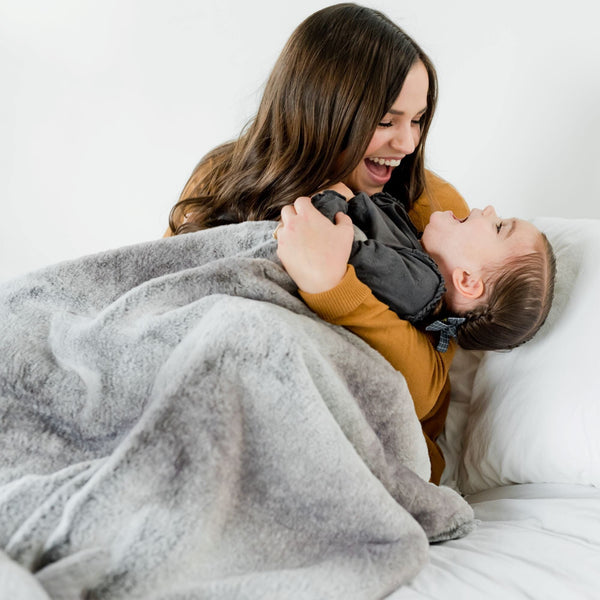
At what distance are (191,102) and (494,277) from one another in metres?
1.21

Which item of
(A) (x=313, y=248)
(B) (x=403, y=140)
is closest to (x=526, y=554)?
(A) (x=313, y=248)

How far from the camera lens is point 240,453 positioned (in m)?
0.94

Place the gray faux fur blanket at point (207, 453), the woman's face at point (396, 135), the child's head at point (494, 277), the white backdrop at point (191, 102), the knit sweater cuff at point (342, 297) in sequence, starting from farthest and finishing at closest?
the white backdrop at point (191, 102) < the woman's face at point (396, 135) < the child's head at point (494, 277) < the knit sweater cuff at point (342, 297) < the gray faux fur blanket at point (207, 453)

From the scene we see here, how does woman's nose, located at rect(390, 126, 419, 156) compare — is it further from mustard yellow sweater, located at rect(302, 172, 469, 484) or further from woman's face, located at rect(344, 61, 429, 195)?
mustard yellow sweater, located at rect(302, 172, 469, 484)

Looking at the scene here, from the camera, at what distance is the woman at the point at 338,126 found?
1.38 metres

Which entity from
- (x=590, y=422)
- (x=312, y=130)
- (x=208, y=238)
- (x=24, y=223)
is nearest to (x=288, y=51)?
(x=312, y=130)

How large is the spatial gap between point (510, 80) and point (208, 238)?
0.98m

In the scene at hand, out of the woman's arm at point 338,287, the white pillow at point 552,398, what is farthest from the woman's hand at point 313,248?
the white pillow at point 552,398

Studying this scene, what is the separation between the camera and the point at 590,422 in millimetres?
1207

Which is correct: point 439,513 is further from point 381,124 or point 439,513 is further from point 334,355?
point 381,124

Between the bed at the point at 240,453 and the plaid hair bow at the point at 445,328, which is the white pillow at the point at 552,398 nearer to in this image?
the bed at the point at 240,453

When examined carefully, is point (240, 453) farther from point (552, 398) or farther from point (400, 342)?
point (552, 398)

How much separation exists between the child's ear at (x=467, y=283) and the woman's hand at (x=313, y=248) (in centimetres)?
25

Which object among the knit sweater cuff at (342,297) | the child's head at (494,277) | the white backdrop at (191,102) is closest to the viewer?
the knit sweater cuff at (342,297)
